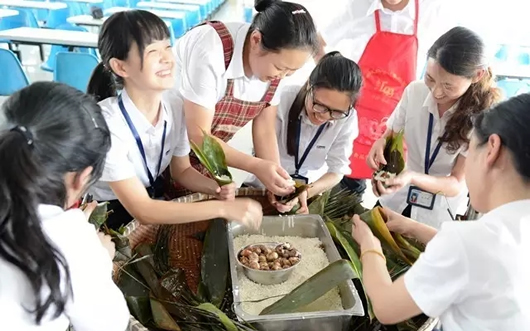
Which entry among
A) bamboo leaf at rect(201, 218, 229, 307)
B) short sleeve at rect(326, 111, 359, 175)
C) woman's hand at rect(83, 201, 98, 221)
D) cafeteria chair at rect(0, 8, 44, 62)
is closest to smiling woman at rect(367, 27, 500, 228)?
short sleeve at rect(326, 111, 359, 175)

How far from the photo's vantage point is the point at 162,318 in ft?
3.95

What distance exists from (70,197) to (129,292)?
1.42 feet

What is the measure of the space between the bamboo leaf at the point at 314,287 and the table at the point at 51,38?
11.1ft

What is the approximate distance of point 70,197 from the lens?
1.00m

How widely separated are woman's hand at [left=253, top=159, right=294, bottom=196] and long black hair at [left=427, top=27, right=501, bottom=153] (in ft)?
2.09

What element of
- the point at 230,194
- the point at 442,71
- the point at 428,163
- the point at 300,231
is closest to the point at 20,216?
the point at 230,194

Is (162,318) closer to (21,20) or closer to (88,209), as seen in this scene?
(88,209)

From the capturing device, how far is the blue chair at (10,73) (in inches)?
128

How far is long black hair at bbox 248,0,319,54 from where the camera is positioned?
1.48 m

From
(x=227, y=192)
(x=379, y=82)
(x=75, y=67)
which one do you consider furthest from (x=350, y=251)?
(x=75, y=67)

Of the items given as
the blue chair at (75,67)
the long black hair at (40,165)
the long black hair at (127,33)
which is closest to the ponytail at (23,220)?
the long black hair at (40,165)

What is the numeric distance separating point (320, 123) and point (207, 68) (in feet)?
1.65

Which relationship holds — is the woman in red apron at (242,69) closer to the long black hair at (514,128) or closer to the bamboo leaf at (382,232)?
the bamboo leaf at (382,232)

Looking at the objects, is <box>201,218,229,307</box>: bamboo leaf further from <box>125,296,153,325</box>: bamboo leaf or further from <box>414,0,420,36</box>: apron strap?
<box>414,0,420,36</box>: apron strap
